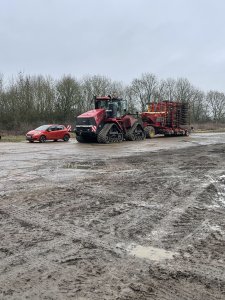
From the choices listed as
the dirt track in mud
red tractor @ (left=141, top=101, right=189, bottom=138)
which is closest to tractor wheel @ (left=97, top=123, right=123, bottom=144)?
red tractor @ (left=141, top=101, right=189, bottom=138)

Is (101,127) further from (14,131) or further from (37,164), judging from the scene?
(14,131)

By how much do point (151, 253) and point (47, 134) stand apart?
27.1 metres

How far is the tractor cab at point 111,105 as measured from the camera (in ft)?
85.8

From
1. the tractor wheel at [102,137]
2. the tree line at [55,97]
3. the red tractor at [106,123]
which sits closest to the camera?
the tractor wheel at [102,137]

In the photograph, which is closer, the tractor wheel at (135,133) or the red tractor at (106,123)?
the red tractor at (106,123)

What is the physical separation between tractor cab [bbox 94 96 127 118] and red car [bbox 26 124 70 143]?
6.06 m

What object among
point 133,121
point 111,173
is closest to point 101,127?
point 133,121

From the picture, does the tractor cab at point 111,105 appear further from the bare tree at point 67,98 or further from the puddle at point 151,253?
the bare tree at point 67,98

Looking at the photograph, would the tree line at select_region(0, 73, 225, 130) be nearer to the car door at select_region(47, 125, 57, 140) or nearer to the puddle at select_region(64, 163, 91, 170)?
the car door at select_region(47, 125, 57, 140)

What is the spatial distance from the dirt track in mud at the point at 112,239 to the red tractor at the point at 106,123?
16.0 m

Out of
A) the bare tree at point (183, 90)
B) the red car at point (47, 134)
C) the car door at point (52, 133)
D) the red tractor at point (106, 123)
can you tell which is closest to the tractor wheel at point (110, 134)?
the red tractor at point (106, 123)

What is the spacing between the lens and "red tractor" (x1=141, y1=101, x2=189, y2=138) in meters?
32.0

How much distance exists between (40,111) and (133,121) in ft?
99.7

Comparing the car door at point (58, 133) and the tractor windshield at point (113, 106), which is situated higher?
the tractor windshield at point (113, 106)
